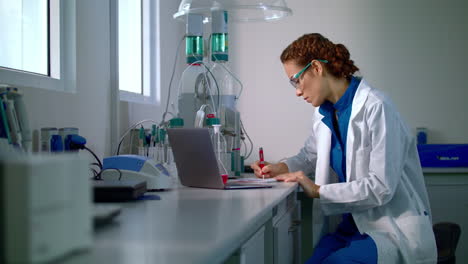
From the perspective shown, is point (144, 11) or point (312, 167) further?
point (144, 11)

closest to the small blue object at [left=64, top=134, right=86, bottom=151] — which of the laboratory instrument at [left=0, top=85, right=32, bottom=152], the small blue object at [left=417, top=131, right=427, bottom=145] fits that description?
the laboratory instrument at [left=0, top=85, right=32, bottom=152]

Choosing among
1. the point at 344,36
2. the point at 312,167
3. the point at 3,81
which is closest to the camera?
the point at 3,81

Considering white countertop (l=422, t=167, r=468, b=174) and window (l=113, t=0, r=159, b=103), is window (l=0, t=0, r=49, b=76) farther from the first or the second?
white countertop (l=422, t=167, r=468, b=174)

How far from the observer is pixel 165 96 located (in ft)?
9.82

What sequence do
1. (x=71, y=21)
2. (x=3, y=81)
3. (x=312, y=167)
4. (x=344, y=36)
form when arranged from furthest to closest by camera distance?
(x=344, y=36)
(x=312, y=167)
(x=71, y=21)
(x=3, y=81)

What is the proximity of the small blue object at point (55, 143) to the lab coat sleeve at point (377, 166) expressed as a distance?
943 mm

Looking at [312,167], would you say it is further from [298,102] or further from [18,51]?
[18,51]

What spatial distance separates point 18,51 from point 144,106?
939mm

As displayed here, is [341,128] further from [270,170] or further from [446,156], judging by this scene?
[446,156]

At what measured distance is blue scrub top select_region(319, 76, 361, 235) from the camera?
205 centimetres

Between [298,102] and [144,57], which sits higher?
[144,57]

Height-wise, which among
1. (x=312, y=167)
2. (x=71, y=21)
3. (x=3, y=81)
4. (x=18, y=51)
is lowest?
(x=312, y=167)

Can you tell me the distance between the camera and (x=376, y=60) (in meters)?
3.37

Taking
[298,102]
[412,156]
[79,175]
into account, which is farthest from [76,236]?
[298,102]
